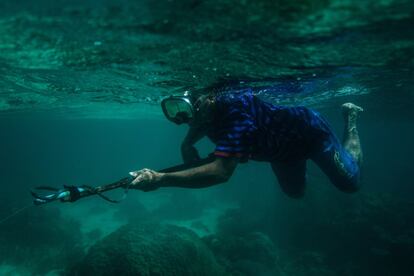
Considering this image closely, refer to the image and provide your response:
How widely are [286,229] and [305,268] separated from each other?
4539mm

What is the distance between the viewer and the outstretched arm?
4852mm

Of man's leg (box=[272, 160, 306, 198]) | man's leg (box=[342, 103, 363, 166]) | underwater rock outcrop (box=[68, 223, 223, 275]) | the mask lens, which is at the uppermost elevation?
the mask lens

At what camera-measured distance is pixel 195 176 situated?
496cm

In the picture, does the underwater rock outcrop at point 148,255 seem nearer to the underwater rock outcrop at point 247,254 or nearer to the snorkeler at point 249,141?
the underwater rock outcrop at point 247,254

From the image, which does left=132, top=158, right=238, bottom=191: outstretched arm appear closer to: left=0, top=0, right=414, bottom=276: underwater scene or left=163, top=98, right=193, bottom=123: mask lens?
left=0, top=0, right=414, bottom=276: underwater scene

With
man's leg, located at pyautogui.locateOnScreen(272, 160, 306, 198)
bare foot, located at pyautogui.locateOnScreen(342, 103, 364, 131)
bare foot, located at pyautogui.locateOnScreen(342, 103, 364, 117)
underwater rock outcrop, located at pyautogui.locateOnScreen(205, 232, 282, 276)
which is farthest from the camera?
underwater rock outcrop, located at pyautogui.locateOnScreen(205, 232, 282, 276)

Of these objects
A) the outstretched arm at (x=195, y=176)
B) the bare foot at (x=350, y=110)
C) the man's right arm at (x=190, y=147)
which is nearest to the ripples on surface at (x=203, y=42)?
the bare foot at (x=350, y=110)

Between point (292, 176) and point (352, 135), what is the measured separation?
2.55 m

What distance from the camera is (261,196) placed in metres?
31.8

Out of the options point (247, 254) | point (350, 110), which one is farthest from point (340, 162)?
point (247, 254)

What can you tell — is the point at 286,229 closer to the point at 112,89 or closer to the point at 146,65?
the point at 112,89

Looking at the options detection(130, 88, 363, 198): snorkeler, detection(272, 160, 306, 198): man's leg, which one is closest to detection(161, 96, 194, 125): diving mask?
detection(130, 88, 363, 198): snorkeler

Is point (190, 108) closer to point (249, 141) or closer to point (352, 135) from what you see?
point (249, 141)

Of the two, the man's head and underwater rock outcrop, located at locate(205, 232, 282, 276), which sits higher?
the man's head
